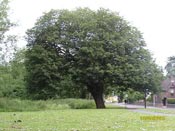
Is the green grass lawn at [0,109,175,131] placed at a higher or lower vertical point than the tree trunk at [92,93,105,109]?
lower

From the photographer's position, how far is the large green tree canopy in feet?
155

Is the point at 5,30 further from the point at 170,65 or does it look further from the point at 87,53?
the point at 170,65

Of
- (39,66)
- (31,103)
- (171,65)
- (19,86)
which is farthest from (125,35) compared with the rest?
(171,65)

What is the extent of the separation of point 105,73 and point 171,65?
79.4m

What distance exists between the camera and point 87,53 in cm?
4688

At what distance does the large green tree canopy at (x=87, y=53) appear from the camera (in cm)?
4738

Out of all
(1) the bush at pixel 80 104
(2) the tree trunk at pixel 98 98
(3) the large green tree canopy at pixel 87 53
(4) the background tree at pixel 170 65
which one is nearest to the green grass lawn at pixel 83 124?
(3) the large green tree canopy at pixel 87 53

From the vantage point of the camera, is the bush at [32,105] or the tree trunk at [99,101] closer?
the bush at [32,105]

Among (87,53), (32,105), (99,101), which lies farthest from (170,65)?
(32,105)

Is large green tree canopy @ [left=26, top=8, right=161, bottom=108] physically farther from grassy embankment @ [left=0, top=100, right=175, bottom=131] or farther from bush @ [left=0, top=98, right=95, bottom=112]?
grassy embankment @ [left=0, top=100, right=175, bottom=131]

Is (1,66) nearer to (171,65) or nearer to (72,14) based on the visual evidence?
(72,14)

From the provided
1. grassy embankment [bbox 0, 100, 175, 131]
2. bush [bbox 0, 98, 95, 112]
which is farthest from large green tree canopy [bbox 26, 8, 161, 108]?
grassy embankment [bbox 0, 100, 175, 131]

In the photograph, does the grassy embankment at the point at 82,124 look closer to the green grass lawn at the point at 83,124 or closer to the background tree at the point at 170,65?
the green grass lawn at the point at 83,124

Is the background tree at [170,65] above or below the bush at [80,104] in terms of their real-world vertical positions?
above
